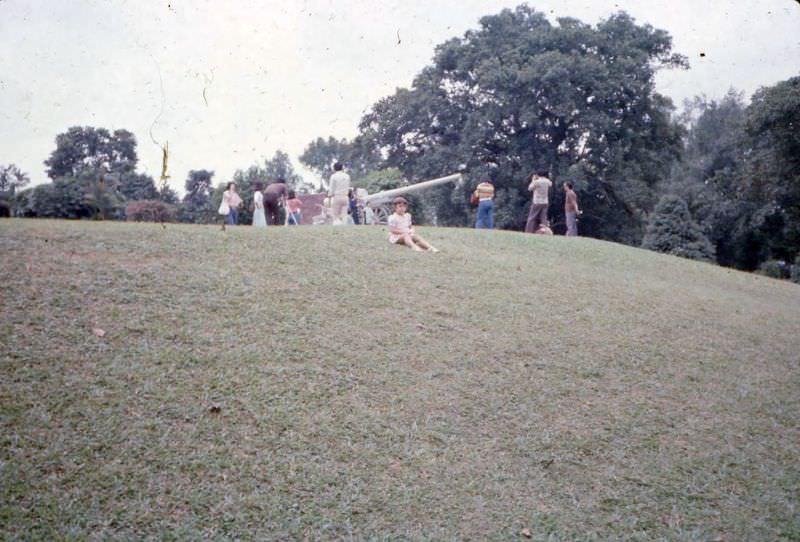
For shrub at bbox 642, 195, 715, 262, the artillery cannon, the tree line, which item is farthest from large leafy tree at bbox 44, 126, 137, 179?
shrub at bbox 642, 195, 715, 262

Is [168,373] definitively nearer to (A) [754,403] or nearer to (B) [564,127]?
(A) [754,403]

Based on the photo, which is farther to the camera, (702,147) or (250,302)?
(702,147)

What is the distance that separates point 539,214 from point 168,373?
1570cm

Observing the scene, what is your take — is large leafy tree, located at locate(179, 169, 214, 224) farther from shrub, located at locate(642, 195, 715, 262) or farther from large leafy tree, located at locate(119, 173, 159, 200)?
shrub, located at locate(642, 195, 715, 262)

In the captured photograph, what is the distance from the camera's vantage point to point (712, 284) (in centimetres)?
1505

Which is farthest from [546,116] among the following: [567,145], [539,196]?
[539,196]

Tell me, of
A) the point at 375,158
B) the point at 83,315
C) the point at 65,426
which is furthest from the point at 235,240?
the point at 375,158

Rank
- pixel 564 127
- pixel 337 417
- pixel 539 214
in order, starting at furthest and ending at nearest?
1. pixel 564 127
2. pixel 539 214
3. pixel 337 417

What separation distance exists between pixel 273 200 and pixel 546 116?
62.4 ft

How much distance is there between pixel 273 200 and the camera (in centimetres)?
1762

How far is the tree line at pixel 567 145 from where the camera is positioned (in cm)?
3002

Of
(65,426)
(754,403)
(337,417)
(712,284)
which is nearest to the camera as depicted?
(65,426)

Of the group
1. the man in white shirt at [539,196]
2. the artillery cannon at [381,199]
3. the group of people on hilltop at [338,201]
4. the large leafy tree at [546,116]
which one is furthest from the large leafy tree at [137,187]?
the man in white shirt at [539,196]

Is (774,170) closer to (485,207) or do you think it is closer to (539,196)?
(539,196)
